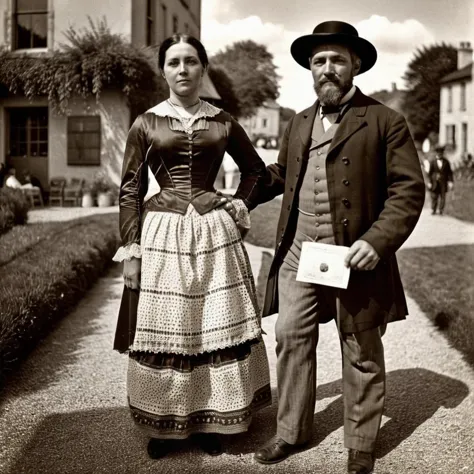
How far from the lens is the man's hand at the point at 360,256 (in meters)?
2.35

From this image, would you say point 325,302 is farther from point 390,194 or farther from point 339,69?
point 339,69

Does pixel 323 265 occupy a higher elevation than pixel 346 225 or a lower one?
lower

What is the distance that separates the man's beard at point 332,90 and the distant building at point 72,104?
1115 millimetres

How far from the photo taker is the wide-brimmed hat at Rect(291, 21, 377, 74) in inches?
95.5

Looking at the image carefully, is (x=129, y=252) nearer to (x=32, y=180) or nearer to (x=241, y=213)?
(x=241, y=213)

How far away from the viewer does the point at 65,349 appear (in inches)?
→ 163

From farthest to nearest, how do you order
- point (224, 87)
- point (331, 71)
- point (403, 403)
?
point (224, 87)
point (403, 403)
point (331, 71)

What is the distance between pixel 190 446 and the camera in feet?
8.98

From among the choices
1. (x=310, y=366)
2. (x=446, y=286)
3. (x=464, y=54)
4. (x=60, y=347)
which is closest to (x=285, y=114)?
(x=464, y=54)

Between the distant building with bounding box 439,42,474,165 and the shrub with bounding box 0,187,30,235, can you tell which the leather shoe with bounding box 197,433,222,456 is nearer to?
the shrub with bounding box 0,187,30,235

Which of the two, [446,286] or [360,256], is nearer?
[360,256]

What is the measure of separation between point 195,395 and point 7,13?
2.41 meters

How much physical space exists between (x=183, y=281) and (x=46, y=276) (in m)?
2.24

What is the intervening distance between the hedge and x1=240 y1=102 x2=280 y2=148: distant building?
1.93 m
